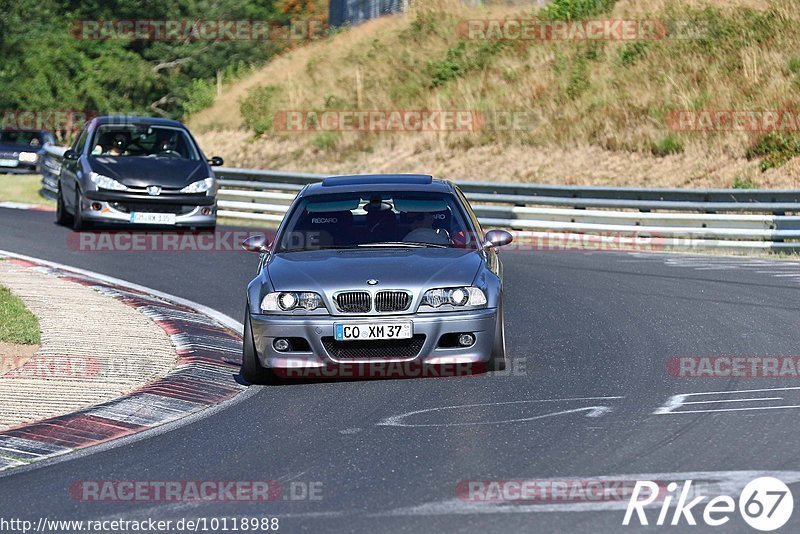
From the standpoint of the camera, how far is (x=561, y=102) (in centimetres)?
3325

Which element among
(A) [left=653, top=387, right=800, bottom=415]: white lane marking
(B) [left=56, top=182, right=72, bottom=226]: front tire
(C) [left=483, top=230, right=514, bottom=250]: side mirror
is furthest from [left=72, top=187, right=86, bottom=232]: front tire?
(A) [left=653, top=387, right=800, bottom=415]: white lane marking

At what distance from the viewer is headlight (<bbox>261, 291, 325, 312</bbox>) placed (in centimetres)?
991

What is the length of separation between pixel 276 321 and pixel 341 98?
30.8 m

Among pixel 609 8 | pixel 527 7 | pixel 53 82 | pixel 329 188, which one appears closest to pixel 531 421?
pixel 329 188

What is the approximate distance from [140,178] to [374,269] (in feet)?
36.1

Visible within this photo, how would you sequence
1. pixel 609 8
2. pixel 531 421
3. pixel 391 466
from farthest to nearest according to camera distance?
1. pixel 609 8
2. pixel 531 421
3. pixel 391 466

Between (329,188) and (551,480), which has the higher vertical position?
(329,188)

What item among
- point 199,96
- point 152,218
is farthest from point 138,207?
point 199,96

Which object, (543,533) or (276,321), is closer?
(543,533)

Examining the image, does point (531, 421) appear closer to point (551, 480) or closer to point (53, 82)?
point (551, 480)

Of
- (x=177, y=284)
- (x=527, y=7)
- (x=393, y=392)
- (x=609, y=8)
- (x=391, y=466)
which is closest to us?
(x=391, y=466)

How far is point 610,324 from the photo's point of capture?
12.7 meters
